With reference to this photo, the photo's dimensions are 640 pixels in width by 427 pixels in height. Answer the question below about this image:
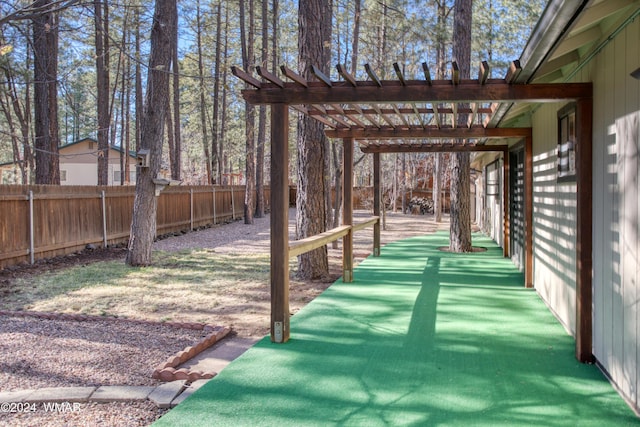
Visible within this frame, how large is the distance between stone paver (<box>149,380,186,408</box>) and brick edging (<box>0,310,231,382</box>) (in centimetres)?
15

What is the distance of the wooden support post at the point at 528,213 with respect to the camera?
7477mm

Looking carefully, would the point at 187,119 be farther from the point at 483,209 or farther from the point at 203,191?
the point at 483,209

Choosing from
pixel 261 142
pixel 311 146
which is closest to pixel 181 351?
pixel 311 146

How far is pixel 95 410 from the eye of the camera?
3.22 m

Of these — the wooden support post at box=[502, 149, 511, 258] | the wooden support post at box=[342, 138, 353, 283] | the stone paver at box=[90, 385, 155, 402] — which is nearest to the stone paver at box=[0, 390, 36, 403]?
the stone paver at box=[90, 385, 155, 402]

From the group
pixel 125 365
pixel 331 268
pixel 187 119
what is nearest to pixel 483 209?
pixel 331 268

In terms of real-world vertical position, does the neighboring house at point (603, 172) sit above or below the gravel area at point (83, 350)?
above

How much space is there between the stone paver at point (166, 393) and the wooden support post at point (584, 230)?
2.95m

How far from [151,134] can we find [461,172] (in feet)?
22.2

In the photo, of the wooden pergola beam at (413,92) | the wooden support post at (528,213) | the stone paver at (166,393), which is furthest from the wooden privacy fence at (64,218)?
the wooden support post at (528,213)

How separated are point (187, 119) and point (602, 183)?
3610cm

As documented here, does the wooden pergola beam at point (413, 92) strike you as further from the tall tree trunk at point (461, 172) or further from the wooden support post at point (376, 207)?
the tall tree trunk at point (461, 172)

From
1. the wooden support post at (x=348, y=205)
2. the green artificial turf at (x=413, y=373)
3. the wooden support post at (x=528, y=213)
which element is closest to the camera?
the green artificial turf at (x=413, y=373)

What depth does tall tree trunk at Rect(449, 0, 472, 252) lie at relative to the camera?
38.8 ft
